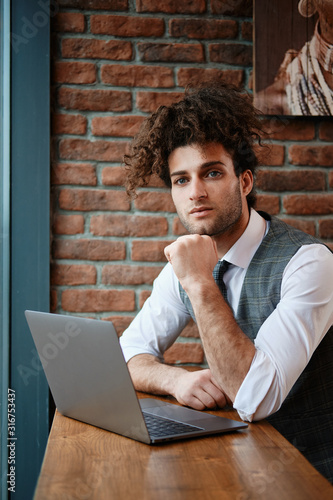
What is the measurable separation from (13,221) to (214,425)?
3.96ft

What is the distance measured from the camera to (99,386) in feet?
3.27

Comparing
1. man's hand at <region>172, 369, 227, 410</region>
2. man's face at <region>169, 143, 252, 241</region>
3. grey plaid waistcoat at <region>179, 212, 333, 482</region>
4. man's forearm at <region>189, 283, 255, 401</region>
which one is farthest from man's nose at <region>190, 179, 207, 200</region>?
man's hand at <region>172, 369, 227, 410</region>

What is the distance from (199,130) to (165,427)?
982mm

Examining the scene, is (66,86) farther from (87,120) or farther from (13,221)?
(13,221)

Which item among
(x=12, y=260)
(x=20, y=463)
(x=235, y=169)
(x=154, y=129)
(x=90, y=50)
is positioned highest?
(x=90, y=50)

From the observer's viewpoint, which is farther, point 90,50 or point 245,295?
point 90,50

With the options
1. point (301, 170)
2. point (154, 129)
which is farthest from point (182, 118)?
point (301, 170)

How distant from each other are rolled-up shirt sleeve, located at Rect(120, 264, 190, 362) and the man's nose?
31 centimetres

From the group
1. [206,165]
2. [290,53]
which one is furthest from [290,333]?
[290,53]

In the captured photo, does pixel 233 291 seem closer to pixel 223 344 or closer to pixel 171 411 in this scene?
pixel 223 344

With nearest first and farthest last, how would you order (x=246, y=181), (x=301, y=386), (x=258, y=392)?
(x=258, y=392) → (x=301, y=386) → (x=246, y=181)

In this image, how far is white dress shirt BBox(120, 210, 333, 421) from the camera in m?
1.17

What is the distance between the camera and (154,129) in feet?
5.73

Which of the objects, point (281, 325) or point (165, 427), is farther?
point (281, 325)
